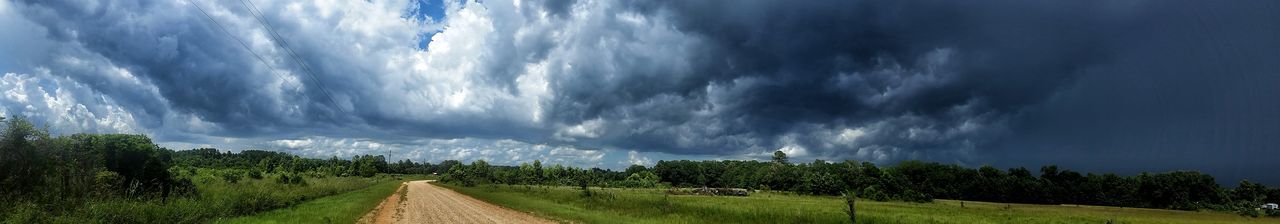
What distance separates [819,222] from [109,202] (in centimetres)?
2978

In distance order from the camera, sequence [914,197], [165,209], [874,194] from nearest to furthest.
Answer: [165,209] → [914,197] → [874,194]

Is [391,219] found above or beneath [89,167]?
beneath

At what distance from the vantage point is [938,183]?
131 m

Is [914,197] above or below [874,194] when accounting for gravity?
below

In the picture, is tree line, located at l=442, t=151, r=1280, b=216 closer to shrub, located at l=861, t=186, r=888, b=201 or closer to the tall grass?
shrub, located at l=861, t=186, r=888, b=201

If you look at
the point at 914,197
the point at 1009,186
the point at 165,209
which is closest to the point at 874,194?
the point at 914,197

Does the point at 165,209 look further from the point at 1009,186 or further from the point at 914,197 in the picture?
the point at 1009,186

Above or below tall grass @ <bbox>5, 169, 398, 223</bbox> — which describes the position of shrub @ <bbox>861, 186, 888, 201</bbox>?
below

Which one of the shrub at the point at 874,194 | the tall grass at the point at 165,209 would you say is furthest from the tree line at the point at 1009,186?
the tall grass at the point at 165,209

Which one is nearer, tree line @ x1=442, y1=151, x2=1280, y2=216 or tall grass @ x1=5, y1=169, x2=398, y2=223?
tall grass @ x1=5, y1=169, x2=398, y2=223

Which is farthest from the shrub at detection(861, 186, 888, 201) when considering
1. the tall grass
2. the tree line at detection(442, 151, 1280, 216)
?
the tall grass

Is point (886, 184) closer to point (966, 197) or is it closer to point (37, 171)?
point (966, 197)

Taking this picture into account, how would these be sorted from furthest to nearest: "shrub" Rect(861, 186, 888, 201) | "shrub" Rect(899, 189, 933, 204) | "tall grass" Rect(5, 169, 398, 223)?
"shrub" Rect(861, 186, 888, 201)
"shrub" Rect(899, 189, 933, 204)
"tall grass" Rect(5, 169, 398, 223)

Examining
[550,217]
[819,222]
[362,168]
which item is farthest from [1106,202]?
[362,168]
